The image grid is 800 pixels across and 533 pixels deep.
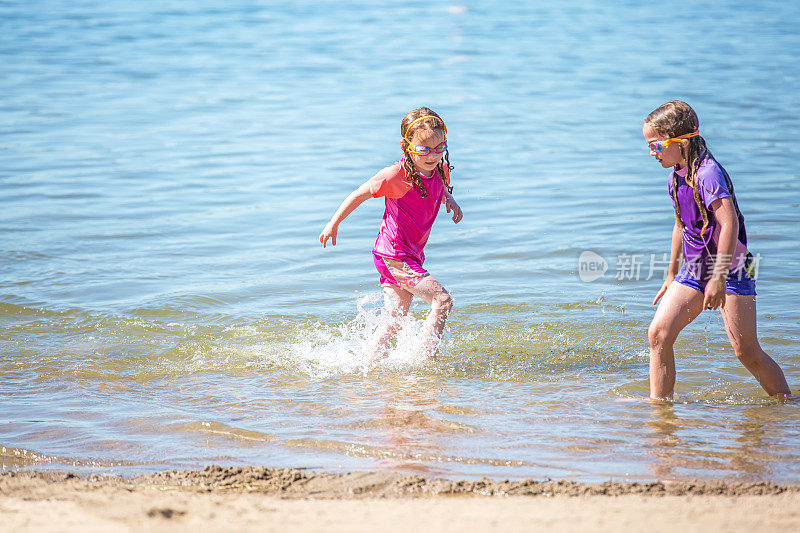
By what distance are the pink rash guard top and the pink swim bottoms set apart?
0.03 meters

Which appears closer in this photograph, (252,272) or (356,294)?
(356,294)

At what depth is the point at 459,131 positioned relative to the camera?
15250mm

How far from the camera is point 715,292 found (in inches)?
178

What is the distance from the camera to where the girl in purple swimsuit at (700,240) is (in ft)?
14.8

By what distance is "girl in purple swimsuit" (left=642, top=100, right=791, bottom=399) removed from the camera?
14.8 feet

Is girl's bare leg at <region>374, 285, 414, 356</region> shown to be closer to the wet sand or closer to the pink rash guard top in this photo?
the pink rash guard top

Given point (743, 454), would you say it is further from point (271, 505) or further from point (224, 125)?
point (224, 125)

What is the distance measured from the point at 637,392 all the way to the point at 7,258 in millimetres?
6308

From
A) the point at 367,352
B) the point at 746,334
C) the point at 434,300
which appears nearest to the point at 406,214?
the point at 434,300

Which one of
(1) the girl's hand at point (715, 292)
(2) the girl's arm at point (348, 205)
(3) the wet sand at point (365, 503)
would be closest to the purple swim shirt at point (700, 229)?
(1) the girl's hand at point (715, 292)

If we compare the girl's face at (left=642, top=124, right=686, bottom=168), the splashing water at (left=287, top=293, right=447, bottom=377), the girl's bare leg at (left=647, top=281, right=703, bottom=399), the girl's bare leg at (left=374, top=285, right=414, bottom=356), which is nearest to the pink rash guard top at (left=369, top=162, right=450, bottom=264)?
the girl's bare leg at (left=374, top=285, right=414, bottom=356)

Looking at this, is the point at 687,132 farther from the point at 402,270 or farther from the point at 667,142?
the point at 402,270

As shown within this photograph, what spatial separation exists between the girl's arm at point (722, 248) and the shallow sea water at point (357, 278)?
2.38 feet

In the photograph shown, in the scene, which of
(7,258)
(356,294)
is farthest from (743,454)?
(7,258)
